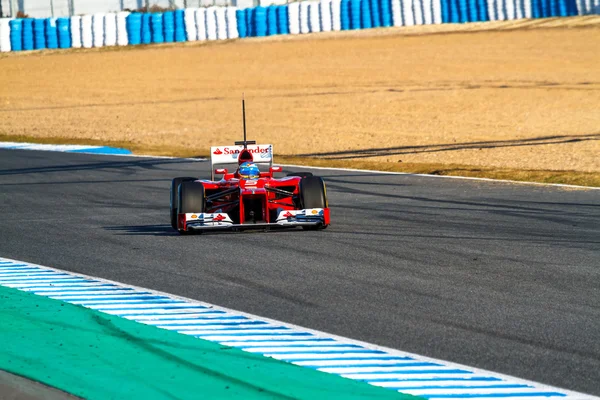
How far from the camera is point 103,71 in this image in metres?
46.9

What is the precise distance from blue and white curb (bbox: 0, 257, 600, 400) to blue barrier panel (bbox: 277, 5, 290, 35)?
148ft

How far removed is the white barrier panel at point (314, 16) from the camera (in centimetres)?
5314

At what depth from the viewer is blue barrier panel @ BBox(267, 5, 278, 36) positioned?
5350 cm

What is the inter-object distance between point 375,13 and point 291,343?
4738cm

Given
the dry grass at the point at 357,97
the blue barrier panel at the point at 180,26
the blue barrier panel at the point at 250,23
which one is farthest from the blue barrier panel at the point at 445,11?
the blue barrier panel at the point at 180,26

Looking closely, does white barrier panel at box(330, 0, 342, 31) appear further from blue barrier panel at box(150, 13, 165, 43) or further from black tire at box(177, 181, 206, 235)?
black tire at box(177, 181, 206, 235)

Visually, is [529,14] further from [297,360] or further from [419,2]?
[297,360]

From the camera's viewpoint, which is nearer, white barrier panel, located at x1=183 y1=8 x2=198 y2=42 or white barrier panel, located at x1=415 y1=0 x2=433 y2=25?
white barrier panel, located at x1=415 y1=0 x2=433 y2=25

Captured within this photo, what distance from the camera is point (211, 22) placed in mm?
54125

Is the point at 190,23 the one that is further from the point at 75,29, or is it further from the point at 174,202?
the point at 174,202

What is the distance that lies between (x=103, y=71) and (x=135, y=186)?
3049cm

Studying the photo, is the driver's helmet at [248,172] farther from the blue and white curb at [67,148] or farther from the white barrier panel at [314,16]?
the white barrier panel at [314,16]

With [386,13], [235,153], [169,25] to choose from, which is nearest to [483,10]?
[386,13]

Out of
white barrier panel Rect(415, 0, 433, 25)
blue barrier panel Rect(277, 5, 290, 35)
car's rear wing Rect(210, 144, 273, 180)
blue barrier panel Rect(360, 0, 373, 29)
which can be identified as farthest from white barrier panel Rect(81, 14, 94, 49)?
car's rear wing Rect(210, 144, 273, 180)
